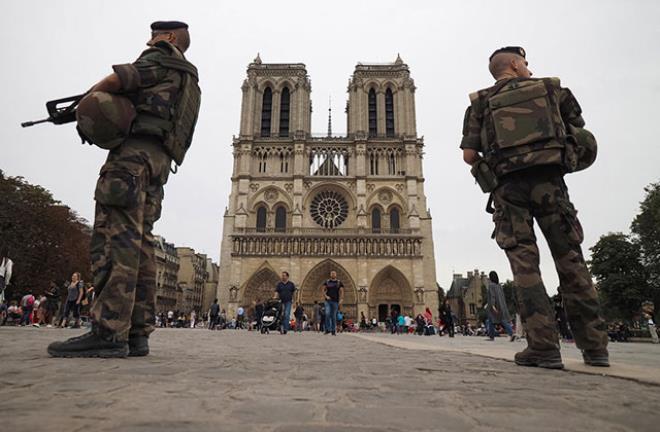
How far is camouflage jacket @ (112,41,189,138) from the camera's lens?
2.79m

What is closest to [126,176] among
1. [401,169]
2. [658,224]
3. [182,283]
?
[658,224]

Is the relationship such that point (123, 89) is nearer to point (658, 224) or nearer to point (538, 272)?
point (538, 272)

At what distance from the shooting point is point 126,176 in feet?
8.86

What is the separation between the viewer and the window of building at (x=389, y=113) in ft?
102

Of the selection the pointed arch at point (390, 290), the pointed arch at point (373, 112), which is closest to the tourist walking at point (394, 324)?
the pointed arch at point (390, 290)

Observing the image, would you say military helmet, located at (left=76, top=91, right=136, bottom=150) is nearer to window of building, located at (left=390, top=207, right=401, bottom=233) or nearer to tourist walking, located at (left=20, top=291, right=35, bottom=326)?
tourist walking, located at (left=20, top=291, right=35, bottom=326)

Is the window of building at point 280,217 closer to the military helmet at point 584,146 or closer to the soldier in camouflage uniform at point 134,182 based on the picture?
the soldier in camouflage uniform at point 134,182

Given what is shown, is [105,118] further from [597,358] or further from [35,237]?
[35,237]

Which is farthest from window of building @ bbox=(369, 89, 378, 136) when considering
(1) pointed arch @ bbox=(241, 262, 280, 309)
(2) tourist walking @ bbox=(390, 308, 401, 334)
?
(2) tourist walking @ bbox=(390, 308, 401, 334)

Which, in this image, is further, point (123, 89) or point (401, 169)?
point (401, 169)

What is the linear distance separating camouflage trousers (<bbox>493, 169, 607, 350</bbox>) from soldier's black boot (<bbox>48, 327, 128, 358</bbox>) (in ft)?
8.52

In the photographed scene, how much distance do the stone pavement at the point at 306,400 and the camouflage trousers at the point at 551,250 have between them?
1.79 ft

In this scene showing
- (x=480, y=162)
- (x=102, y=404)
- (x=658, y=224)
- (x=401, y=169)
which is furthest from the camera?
(x=401, y=169)

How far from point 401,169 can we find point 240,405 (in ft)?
96.8
